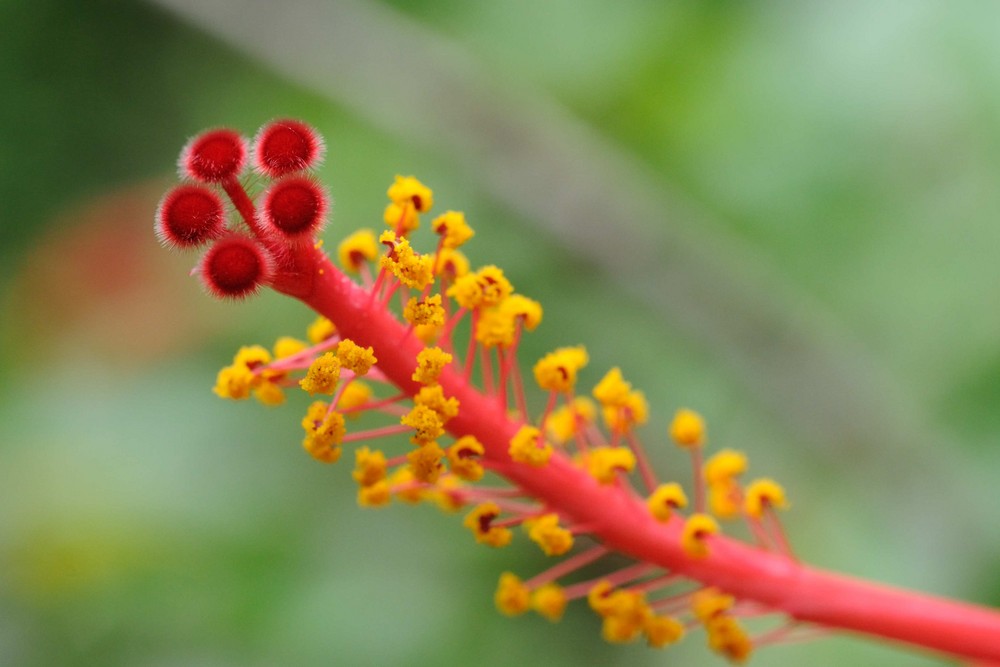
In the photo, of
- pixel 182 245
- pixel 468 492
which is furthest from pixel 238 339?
pixel 182 245

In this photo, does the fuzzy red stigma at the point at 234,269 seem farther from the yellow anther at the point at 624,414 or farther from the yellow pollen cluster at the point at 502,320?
the yellow anther at the point at 624,414

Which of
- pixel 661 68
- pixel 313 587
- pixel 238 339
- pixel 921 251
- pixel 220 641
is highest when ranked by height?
pixel 661 68

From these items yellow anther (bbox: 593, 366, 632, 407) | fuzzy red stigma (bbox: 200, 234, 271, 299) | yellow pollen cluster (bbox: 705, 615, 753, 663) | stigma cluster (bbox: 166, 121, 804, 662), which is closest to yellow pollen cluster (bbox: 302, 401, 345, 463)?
stigma cluster (bbox: 166, 121, 804, 662)

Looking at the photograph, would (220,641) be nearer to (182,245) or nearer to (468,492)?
(468,492)

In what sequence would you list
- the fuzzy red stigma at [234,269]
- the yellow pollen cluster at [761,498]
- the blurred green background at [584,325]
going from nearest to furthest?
the fuzzy red stigma at [234,269] < the yellow pollen cluster at [761,498] < the blurred green background at [584,325]

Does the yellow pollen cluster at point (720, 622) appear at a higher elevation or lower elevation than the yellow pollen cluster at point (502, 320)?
lower

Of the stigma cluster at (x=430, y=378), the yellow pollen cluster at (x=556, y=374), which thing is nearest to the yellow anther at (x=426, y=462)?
the stigma cluster at (x=430, y=378)

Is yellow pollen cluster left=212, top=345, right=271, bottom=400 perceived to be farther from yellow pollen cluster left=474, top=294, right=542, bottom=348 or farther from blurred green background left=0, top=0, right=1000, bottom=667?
blurred green background left=0, top=0, right=1000, bottom=667
